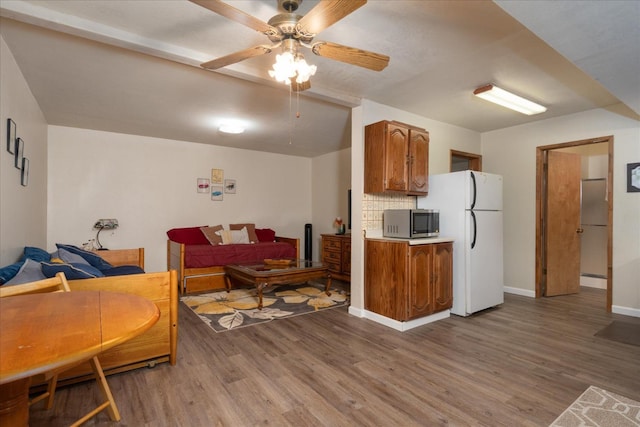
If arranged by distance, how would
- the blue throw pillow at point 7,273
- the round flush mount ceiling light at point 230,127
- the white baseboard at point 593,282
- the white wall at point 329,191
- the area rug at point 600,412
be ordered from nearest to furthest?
the area rug at point 600,412 → the blue throw pillow at point 7,273 → the round flush mount ceiling light at point 230,127 → the white baseboard at point 593,282 → the white wall at point 329,191

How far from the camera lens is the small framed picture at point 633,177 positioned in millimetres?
3594

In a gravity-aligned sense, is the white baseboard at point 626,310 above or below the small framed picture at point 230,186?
below

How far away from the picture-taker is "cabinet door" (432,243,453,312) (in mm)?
3365

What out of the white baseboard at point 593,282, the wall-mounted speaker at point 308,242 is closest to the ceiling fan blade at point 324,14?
the wall-mounted speaker at point 308,242

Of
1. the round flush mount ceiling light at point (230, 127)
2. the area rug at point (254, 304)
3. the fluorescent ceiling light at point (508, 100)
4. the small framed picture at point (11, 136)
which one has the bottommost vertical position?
the area rug at point (254, 304)

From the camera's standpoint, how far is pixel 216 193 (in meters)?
5.85

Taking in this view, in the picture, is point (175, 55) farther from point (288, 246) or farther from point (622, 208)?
point (622, 208)

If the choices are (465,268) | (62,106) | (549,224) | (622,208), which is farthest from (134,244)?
(622,208)

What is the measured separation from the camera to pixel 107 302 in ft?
4.21

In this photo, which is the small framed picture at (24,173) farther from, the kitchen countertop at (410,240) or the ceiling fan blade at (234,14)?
the kitchen countertop at (410,240)

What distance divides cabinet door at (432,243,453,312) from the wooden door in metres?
1.95

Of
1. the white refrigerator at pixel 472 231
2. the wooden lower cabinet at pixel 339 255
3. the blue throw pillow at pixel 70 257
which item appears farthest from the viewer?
the wooden lower cabinet at pixel 339 255

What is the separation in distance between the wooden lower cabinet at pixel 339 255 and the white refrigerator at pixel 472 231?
5.46 feet

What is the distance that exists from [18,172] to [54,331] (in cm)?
266
